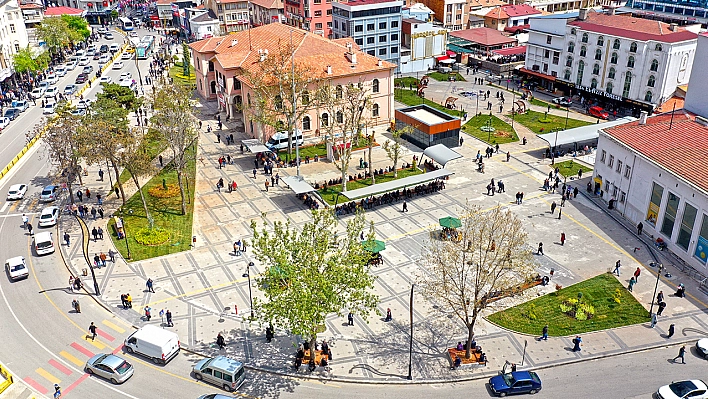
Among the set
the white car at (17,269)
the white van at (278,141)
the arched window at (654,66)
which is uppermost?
the arched window at (654,66)

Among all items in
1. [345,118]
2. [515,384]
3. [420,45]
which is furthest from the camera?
[420,45]

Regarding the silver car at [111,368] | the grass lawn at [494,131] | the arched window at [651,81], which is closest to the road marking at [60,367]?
the silver car at [111,368]

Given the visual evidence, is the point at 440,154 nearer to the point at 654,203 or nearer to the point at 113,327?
the point at 654,203

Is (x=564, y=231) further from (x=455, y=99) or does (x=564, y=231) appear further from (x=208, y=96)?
(x=208, y=96)

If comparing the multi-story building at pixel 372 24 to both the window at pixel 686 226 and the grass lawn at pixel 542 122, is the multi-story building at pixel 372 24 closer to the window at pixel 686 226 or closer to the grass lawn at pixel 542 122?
the grass lawn at pixel 542 122

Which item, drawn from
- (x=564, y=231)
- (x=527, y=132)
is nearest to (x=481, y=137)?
→ (x=527, y=132)

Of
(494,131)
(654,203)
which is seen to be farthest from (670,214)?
(494,131)

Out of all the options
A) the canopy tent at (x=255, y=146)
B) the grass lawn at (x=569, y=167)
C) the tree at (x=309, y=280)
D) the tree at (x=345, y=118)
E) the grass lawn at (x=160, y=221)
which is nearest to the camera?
the tree at (x=309, y=280)
